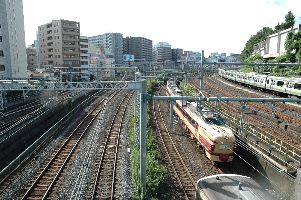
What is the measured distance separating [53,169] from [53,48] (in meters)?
72.6

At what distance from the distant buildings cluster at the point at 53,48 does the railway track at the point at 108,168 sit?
10.4 m

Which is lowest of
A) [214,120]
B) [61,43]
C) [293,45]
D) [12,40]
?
[214,120]

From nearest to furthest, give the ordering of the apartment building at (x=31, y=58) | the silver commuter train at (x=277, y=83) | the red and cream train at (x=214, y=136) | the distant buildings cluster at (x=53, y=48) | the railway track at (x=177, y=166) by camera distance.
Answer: the railway track at (x=177, y=166) → the red and cream train at (x=214, y=136) → the silver commuter train at (x=277, y=83) → the distant buildings cluster at (x=53, y=48) → the apartment building at (x=31, y=58)

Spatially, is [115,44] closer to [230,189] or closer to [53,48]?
[53,48]

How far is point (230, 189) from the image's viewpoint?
34.7 ft

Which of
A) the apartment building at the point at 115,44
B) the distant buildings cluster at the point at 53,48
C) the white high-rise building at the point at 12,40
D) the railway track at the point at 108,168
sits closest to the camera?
the railway track at the point at 108,168

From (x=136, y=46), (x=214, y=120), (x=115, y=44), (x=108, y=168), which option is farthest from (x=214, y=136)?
(x=136, y=46)

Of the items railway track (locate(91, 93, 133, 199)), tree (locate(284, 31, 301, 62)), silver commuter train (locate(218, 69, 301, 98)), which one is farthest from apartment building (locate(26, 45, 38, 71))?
tree (locate(284, 31, 301, 62))

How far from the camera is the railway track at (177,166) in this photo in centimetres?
1646

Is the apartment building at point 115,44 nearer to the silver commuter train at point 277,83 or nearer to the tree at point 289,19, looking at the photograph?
the tree at point 289,19

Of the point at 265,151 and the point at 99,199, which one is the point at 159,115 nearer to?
the point at 265,151

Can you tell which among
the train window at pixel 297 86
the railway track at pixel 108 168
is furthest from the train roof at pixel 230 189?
the train window at pixel 297 86

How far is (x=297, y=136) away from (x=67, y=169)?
17975 millimetres

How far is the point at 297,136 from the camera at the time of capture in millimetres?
23953
